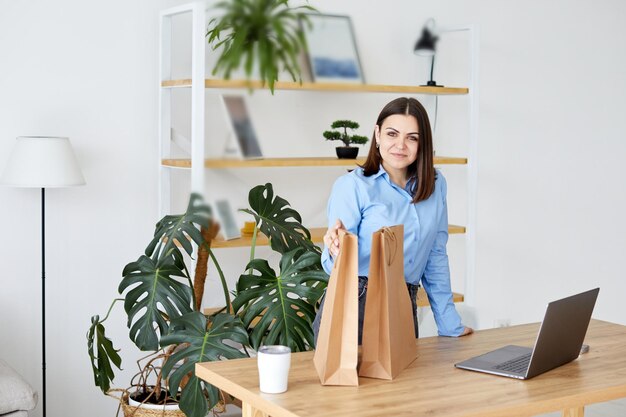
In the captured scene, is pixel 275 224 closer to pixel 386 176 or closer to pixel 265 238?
pixel 265 238

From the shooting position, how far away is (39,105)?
316 centimetres

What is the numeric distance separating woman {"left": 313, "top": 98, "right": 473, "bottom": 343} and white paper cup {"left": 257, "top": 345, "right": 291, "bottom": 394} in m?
0.48

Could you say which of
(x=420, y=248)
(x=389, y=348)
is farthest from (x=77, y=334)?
(x=389, y=348)

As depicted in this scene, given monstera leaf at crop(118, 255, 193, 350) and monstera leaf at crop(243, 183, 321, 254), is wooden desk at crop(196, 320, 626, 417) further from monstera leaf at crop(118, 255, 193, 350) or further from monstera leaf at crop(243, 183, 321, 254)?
monstera leaf at crop(243, 183, 321, 254)

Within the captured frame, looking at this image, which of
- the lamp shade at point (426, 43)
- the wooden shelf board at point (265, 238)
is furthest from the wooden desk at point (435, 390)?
the lamp shade at point (426, 43)

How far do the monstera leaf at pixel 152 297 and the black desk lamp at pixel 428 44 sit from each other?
1.38m

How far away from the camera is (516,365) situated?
1691 millimetres

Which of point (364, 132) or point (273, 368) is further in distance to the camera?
point (364, 132)

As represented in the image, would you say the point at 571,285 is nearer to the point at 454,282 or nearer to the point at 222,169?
the point at 454,282

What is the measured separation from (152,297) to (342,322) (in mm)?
1365

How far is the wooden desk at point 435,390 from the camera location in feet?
4.51

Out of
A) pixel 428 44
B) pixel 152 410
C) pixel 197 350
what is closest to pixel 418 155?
pixel 197 350

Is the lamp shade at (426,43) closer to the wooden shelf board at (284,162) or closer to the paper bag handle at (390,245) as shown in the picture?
the wooden shelf board at (284,162)

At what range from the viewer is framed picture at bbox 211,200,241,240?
1.38ft
